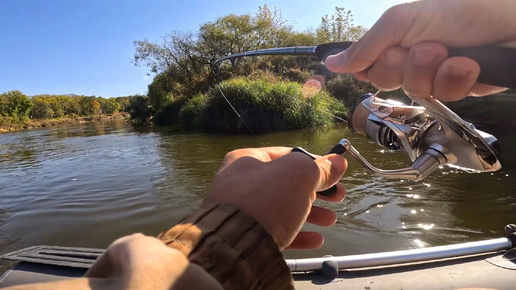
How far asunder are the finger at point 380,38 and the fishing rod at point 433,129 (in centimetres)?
14

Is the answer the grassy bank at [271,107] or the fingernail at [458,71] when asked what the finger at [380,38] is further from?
the grassy bank at [271,107]

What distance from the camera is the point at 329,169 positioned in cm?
88

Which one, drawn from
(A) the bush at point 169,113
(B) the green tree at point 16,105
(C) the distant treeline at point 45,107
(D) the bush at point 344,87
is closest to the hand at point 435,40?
(D) the bush at point 344,87

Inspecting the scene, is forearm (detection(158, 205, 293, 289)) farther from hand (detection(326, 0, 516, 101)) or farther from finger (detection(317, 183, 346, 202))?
hand (detection(326, 0, 516, 101))

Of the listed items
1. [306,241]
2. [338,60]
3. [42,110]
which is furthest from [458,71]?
[42,110]

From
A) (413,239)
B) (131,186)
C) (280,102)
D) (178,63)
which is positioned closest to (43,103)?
(178,63)

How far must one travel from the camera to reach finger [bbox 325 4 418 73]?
0.86m

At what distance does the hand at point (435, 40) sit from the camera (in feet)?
2.66

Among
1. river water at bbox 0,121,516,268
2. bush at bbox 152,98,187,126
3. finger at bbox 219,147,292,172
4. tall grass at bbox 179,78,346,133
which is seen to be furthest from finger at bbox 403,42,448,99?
bush at bbox 152,98,187,126

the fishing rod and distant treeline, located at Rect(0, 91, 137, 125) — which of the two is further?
distant treeline, located at Rect(0, 91, 137, 125)

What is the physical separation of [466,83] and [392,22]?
234 millimetres

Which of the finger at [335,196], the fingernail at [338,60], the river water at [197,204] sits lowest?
the river water at [197,204]

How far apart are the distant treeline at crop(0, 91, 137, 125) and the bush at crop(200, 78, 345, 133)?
31932 millimetres

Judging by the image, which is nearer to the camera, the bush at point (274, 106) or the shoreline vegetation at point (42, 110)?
the bush at point (274, 106)
